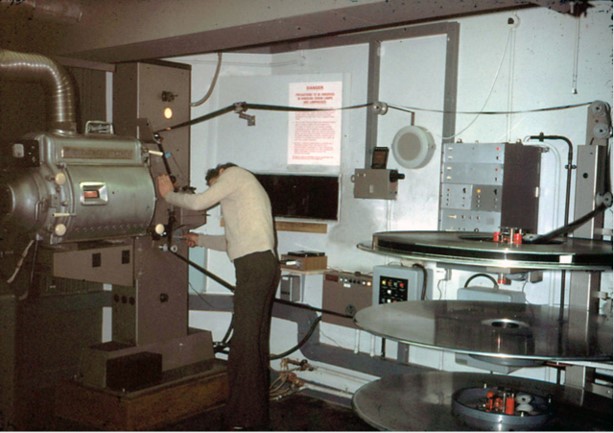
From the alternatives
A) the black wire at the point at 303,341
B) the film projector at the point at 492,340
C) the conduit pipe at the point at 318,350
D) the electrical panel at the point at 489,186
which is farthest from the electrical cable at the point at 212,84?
the film projector at the point at 492,340

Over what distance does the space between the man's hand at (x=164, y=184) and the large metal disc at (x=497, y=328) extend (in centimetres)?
212

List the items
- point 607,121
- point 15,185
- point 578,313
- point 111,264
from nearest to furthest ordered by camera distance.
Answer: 1. point 578,313
2. point 607,121
3. point 15,185
4. point 111,264

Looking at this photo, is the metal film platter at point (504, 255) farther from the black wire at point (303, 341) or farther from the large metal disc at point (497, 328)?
the black wire at point (303, 341)

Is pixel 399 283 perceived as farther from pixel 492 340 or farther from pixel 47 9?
pixel 47 9

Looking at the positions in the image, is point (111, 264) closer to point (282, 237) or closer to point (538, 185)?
point (282, 237)

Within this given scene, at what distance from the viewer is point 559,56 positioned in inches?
144

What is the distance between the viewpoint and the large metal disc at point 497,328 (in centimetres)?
168

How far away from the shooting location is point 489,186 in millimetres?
3607

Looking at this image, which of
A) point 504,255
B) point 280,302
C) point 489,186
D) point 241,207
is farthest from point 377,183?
point 504,255

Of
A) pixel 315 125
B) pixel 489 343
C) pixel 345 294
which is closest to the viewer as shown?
pixel 489 343

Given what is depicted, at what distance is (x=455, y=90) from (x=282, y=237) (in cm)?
172

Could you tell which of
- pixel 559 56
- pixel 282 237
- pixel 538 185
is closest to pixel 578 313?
pixel 538 185

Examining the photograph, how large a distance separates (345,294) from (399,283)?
1.67ft

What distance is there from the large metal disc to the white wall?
168 centimetres
